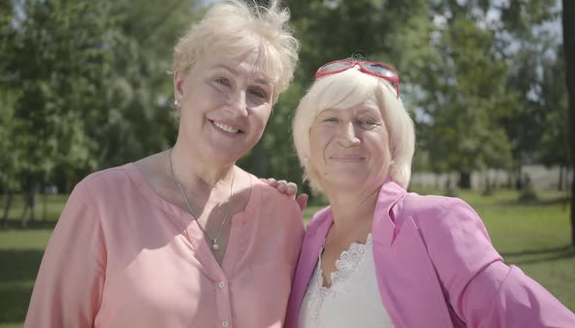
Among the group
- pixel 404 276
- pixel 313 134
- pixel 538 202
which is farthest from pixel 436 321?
pixel 538 202

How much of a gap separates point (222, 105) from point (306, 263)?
3.17 ft

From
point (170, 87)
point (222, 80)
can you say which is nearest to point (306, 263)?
point (222, 80)

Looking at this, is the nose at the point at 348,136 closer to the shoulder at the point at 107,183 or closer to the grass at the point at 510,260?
the shoulder at the point at 107,183

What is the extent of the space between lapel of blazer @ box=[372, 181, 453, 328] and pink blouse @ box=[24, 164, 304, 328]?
56 cm

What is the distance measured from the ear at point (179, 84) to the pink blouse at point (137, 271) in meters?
0.46

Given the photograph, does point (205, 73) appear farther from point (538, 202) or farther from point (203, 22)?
point (538, 202)

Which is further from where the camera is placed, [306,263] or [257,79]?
[306,263]

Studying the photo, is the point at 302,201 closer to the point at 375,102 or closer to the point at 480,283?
the point at 375,102

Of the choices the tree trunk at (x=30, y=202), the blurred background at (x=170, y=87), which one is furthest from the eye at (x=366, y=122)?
the tree trunk at (x=30, y=202)

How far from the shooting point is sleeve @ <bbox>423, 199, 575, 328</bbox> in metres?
2.16

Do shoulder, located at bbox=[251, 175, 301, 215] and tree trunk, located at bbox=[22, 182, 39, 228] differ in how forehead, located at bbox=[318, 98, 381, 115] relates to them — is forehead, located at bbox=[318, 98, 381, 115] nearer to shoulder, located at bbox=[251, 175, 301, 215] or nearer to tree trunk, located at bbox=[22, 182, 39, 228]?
shoulder, located at bbox=[251, 175, 301, 215]

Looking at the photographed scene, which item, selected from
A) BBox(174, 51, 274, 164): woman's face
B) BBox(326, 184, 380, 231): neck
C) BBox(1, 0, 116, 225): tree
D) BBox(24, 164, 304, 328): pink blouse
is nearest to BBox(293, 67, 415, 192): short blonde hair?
BBox(326, 184, 380, 231): neck

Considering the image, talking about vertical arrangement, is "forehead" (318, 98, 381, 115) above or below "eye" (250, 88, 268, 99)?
below

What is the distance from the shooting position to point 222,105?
2709mm
